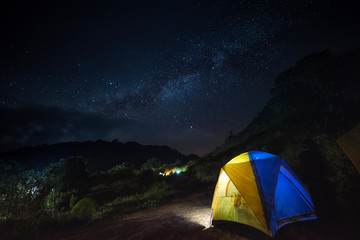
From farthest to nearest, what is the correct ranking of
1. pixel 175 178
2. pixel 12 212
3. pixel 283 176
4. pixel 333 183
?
pixel 175 178 < pixel 12 212 < pixel 333 183 < pixel 283 176

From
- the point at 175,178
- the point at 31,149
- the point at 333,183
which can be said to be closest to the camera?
the point at 333,183

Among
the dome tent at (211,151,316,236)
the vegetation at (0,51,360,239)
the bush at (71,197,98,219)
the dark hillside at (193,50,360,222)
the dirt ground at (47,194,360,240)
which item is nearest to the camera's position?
the dirt ground at (47,194,360,240)

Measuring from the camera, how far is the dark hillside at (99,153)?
8088cm

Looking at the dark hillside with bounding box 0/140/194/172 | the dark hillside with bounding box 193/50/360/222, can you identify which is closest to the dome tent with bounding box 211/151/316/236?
the dark hillside with bounding box 193/50/360/222

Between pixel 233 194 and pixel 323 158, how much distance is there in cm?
535

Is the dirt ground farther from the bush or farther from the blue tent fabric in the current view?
the bush

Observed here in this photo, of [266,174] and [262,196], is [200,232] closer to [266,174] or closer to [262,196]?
[262,196]

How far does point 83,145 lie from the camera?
100000 millimetres

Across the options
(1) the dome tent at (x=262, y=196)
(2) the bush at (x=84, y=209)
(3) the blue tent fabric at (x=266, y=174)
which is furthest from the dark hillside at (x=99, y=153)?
(3) the blue tent fabric at (x=266, y=174)

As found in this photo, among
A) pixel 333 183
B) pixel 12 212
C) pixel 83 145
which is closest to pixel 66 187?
pixel 12 212

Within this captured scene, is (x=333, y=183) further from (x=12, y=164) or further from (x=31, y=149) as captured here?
(x=31, y=149)

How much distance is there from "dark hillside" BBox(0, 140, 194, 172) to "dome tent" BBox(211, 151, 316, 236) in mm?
76442

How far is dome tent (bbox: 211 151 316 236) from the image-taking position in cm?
421

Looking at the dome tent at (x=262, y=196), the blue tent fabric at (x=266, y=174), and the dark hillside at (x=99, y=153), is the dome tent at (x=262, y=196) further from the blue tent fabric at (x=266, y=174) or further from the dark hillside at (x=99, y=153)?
the dark hillside at (x=99, y=153)
